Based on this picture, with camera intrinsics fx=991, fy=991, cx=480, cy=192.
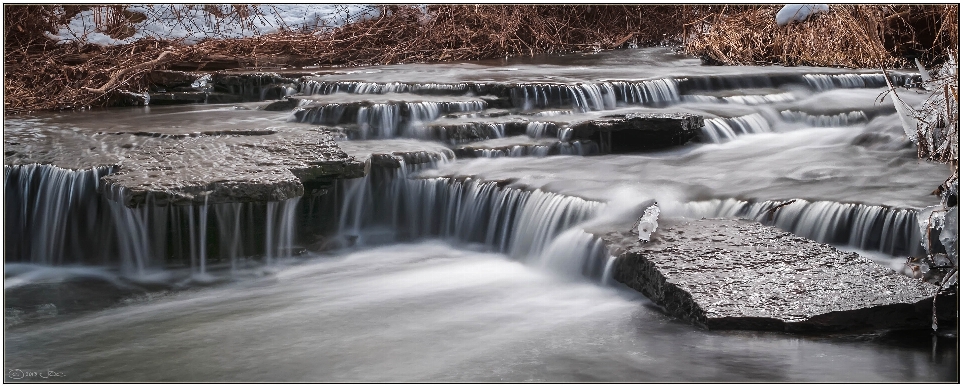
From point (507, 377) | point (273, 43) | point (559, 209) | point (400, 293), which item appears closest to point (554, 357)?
point (507, 377)

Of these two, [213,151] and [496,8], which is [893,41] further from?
[213,151]

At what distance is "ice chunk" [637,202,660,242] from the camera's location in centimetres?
454

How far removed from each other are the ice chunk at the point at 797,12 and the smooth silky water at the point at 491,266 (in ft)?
3.11

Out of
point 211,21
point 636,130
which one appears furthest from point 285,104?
point 211,21

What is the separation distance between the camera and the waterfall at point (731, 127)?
691 cm

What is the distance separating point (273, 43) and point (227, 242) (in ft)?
18.7

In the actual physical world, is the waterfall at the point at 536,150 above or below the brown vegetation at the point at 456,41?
below

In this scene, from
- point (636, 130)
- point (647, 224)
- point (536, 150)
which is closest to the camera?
point (647, 224)

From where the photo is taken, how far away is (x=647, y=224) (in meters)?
4.62

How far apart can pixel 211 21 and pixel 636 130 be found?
6124 millimetres

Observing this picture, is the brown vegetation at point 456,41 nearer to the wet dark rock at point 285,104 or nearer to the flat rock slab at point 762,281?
the wet dark rock at point 285,104

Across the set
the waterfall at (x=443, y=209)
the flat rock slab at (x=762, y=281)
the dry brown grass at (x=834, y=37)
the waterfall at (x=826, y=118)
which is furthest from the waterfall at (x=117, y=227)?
the dry brown grass at (x=834, y=37)

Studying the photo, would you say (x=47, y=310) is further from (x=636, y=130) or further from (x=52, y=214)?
(x=636, y=130)

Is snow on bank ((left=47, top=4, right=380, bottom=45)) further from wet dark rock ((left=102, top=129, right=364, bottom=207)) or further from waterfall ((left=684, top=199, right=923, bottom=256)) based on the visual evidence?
waterfall ((left=684, top=199, right=923, bottom=256))
